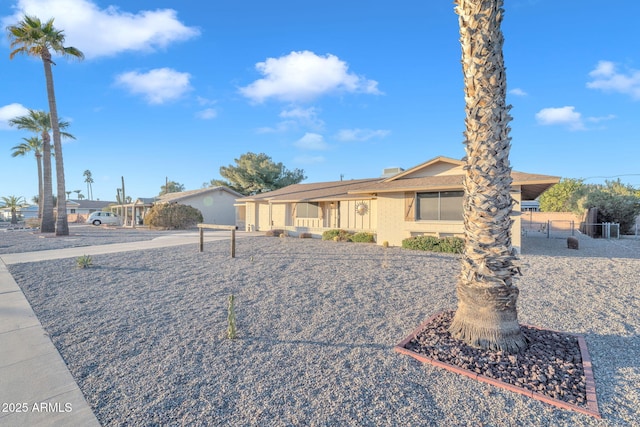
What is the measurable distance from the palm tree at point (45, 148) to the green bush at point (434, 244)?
75.6 feet

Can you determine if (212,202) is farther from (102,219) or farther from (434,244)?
(434,244)

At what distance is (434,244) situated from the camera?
481 inches

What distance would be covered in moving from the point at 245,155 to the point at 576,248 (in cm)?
3056

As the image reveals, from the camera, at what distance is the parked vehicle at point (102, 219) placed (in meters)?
33.2

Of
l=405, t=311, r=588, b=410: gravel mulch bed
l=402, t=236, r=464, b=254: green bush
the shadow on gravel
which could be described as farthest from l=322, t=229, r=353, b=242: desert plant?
the shadow on gravel

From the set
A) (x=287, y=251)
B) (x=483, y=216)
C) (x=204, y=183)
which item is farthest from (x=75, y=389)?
(x=204, y=183)

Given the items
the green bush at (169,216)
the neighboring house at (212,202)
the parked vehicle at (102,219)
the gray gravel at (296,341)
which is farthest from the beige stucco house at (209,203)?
the gray gravel at (296,341)

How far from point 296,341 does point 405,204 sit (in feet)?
34.6

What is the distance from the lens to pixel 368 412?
2.68m

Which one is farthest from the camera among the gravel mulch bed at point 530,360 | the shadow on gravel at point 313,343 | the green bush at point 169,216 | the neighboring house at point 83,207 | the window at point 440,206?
the neighboring house at point 83,207

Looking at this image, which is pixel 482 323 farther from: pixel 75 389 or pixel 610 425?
pixel 75 389

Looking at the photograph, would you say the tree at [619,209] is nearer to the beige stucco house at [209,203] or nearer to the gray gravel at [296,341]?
the gray gravel at [296,341]

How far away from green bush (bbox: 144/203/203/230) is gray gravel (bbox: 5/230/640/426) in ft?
58.6

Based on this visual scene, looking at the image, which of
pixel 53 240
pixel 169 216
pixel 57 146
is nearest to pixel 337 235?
pixel 53 240
